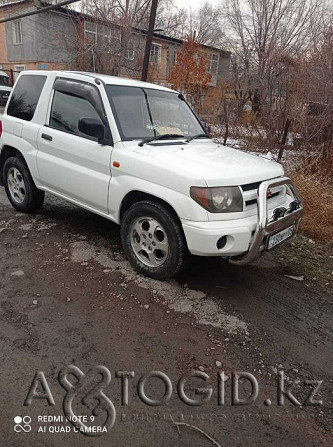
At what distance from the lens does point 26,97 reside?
4734mm

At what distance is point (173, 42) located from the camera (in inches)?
1185

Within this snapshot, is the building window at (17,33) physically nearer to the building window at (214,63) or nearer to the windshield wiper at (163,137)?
the building window at (214,63)

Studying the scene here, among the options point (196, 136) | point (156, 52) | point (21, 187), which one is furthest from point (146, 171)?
point (156, 52)

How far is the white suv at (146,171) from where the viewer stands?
3.04 metres

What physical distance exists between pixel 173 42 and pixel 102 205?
30.7 meters

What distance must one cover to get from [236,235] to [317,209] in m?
3.12

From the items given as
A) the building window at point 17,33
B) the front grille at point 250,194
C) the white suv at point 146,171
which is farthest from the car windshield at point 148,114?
the building window at point 17,33

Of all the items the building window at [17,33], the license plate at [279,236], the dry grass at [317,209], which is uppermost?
the building window at [17,33]

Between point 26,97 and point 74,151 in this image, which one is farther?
point 26,97

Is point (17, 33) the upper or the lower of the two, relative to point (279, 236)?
upper

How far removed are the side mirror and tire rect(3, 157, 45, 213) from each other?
159cm

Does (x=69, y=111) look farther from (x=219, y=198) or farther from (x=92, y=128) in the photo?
(x=219, y=198)

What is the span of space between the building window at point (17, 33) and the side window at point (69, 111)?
85.4ft

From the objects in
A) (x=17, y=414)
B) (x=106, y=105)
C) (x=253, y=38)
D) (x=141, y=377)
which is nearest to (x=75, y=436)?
(x=17, y=414)
